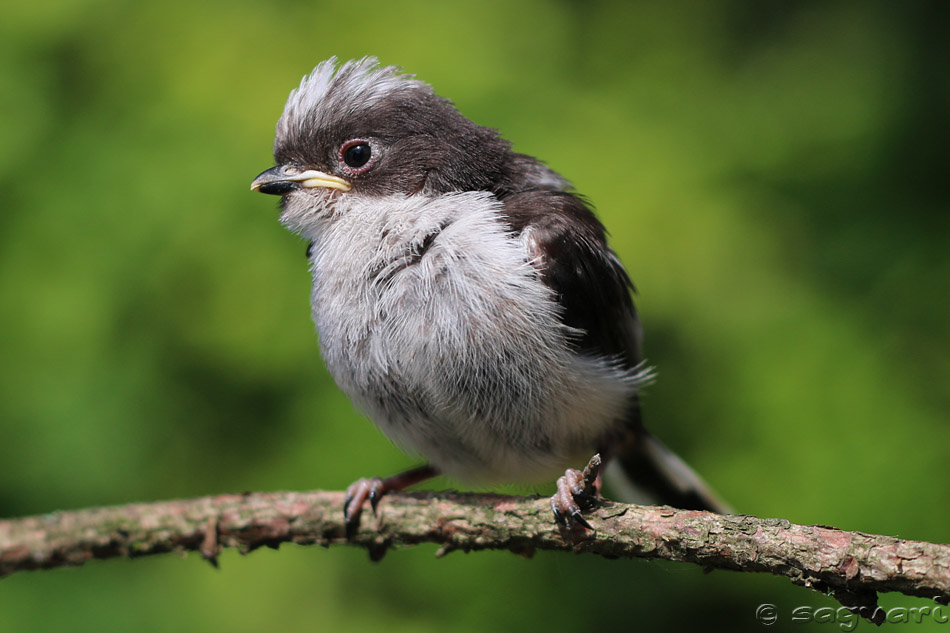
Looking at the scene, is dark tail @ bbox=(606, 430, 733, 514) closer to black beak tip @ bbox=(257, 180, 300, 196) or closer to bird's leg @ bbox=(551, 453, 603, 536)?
bird's leg @ bbox=(551, 453, 603, 536)

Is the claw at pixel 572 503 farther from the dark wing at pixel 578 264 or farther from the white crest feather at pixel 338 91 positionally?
the white crest feather at pixel 338 91

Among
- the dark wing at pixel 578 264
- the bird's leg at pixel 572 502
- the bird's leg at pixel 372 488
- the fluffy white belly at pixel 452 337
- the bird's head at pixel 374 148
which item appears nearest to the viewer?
the bird's leg at pixel 572 502

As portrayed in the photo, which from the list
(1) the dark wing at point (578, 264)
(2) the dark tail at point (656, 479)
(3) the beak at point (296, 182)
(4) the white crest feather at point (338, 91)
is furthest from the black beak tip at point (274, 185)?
(2) the dark tail at point (656, 479)

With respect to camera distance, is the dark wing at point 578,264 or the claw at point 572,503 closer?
the claw at point 572,503

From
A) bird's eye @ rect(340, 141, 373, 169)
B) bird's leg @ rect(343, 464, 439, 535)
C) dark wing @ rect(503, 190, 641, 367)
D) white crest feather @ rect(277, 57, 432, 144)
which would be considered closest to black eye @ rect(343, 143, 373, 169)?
bird's eye @ rect(340, 141, 373, 169)

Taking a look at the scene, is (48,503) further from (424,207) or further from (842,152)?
(842,152)

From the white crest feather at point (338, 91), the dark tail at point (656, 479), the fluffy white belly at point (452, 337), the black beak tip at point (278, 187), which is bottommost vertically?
the dark tail at point (656, 479)

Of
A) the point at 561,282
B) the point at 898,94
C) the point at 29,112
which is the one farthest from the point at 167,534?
the point at 898,94

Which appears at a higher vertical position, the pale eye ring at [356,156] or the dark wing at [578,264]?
the pale eye ring at [356,156]
